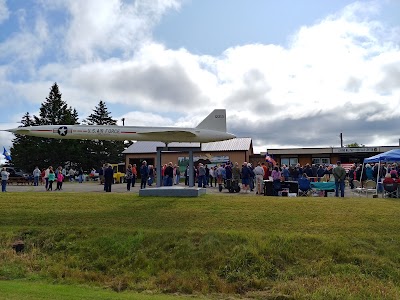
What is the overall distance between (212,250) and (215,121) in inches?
374

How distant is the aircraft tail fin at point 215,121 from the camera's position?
20219 mm

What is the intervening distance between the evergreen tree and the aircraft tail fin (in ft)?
147

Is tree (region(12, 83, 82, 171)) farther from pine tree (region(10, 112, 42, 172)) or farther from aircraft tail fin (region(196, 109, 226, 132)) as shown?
aircraft tail fin (region(196, 109, 226, 132))

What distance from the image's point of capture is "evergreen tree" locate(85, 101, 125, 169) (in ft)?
207

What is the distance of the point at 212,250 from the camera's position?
11867 millimetres

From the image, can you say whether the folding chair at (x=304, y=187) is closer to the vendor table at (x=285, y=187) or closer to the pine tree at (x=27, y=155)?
the vendor table at (x=285, y=187)

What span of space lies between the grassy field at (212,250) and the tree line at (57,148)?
142 feet

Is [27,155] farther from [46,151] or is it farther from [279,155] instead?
[279,155]

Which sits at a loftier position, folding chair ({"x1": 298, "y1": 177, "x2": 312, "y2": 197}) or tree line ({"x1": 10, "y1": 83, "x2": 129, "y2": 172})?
tree line ({"x1": 10, "y1": 83, "x2": 129, "y2": 172})

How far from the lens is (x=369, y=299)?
9297 millimetres

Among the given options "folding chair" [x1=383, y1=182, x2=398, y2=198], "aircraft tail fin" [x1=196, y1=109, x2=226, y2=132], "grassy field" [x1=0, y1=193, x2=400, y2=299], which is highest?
"aircraft tail fin" [x1=196, y1=109, x2=226, y2=132]

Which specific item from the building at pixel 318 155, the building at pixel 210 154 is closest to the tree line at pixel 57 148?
the building at pixel 210 154

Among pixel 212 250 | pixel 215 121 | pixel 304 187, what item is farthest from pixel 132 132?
pixel 212 250

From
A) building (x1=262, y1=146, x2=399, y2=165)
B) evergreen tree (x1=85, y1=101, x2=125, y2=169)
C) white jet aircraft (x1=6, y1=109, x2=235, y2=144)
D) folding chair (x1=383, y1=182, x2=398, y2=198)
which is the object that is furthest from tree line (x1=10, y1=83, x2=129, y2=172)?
folding chair (x1=383, y1=182, x2=398, y2=198)
